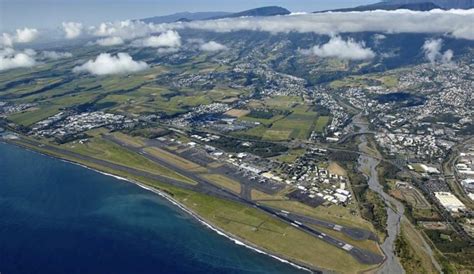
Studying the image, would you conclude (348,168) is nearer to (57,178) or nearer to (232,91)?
(57,178)

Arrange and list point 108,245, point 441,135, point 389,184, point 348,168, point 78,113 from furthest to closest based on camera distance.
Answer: point 78,113, point 441,135, point 348,168, point 389,184, point 108,245

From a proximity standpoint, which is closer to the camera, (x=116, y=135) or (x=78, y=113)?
(x=116, y=135)

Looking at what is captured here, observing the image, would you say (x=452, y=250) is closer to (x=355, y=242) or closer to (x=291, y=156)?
(x=355, y=242)

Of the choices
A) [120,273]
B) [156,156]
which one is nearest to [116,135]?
[156,156]

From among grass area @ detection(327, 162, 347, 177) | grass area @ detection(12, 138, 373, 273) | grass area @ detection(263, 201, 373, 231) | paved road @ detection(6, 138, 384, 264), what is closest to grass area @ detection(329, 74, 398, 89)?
grass area @ detection(327, 162, 347, 177)

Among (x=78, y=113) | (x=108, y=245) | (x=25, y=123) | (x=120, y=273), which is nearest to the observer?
(x=120, y=273)

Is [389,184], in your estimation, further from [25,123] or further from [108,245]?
[25,123]

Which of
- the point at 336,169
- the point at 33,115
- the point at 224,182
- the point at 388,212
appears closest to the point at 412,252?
the point at 388,212
